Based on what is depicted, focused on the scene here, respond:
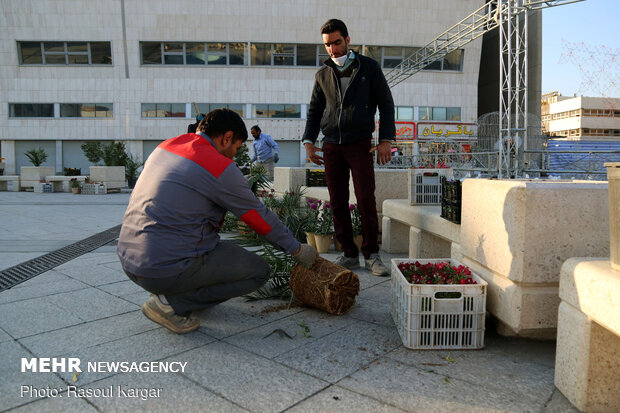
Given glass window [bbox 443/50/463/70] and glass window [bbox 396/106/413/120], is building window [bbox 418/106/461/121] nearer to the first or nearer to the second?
glass window [bbox 396/106/413/120]

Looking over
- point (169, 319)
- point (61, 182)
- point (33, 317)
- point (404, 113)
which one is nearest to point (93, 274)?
point (33, 317)

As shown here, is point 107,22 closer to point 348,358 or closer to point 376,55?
point 376,55

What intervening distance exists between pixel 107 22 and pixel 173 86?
6.74 metres

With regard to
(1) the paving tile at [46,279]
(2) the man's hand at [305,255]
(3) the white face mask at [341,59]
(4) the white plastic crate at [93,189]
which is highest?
(3) the white face mask at [341,59]

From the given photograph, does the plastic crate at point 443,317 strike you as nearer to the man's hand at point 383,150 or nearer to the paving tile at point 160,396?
the paving tile at point 160,396

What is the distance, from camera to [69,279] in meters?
4.46

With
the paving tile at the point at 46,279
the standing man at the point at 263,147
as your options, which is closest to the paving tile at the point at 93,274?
the paving tile at the point at 46,279

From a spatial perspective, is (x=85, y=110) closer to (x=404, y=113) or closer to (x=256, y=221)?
(x=404, y=113)

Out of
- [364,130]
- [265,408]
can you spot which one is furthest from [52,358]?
[364,130]

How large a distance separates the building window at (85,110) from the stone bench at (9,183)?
50.6ft

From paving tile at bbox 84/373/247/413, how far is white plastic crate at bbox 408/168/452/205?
3524mm

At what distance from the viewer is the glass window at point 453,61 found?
3744 centimetres

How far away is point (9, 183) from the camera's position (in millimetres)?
21922

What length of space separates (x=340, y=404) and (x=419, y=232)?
3018 millimetres
